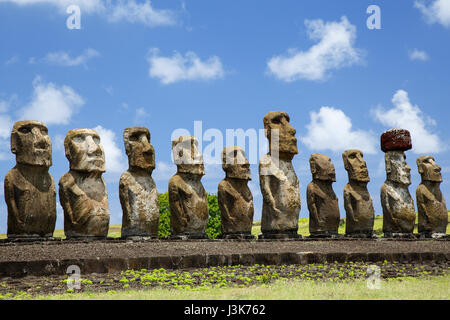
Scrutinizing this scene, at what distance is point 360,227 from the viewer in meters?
18.4

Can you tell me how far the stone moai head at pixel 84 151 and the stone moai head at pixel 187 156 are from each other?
2.19 meters

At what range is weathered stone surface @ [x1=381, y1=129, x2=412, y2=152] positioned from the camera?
19.7 m

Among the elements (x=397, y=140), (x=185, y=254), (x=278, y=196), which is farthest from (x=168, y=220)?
(x=185, y=254)

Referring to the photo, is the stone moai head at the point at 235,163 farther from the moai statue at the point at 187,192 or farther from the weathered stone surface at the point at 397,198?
the weathered stone surface at the point at 397,198

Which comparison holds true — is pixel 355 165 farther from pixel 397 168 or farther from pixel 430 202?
pixel 430 202

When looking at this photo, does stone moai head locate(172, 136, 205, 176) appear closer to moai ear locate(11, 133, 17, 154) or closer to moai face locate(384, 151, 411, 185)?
moai ear locate(11, 133, 17, 154)

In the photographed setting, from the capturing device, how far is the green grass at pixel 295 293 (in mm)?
7805

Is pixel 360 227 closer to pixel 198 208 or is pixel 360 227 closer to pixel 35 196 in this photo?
pixel 198 208

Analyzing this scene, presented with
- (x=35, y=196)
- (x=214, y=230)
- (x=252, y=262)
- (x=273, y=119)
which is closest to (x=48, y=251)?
(x=35, y=196)

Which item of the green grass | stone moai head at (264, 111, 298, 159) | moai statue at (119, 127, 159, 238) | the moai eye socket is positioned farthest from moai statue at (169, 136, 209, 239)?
the green grass

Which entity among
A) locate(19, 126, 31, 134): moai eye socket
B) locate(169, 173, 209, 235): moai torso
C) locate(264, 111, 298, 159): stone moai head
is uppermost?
locate(264, 111, 298, 159): stone moai head

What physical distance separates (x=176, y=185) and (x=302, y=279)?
5644mm

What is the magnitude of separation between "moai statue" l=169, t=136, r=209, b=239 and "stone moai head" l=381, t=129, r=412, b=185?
25.8ft

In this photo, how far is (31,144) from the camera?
493 inches
